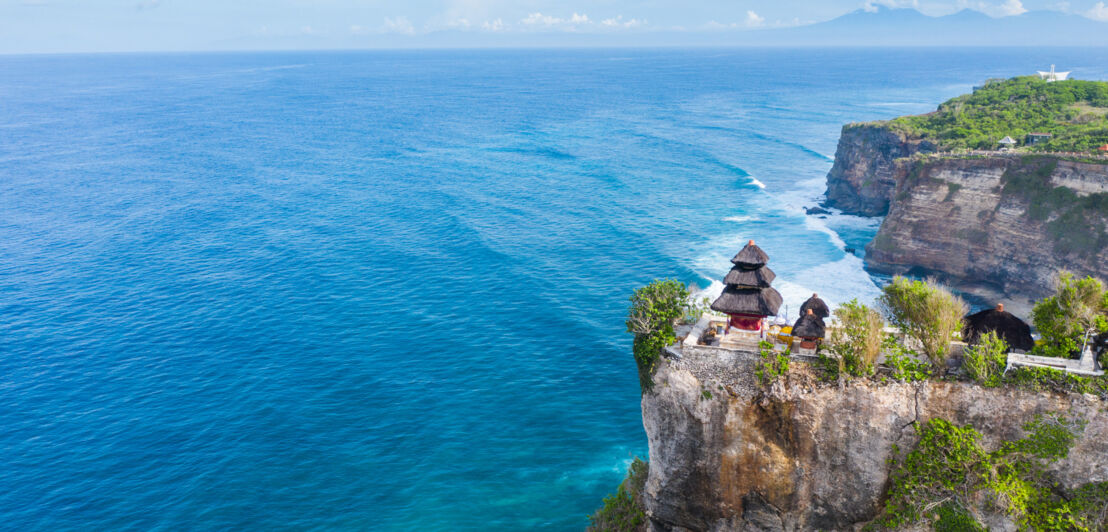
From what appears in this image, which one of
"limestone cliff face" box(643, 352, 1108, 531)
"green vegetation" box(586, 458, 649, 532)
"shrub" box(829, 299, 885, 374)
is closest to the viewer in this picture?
"limestone cliff face" box(643, 352, 1108, 531)

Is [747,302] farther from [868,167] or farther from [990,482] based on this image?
A: [868,167]

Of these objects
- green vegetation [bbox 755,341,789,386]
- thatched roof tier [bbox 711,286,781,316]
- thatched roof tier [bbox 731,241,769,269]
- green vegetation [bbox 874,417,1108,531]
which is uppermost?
thatched roof tier [bbox 731,241,769,269]

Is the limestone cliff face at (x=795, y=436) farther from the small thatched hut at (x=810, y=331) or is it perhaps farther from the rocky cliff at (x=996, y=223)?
the rocky cliff at (x=996, y=223)

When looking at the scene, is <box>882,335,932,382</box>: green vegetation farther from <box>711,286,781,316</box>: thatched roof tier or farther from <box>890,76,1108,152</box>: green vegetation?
<box>890,76,1108,152</box>: green vegetation

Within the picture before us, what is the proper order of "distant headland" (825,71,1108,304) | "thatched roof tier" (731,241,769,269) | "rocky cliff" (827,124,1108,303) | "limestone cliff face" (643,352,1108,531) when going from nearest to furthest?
"limestone cliff face" (643,352,1108,531), "thatched roof tier" (731,241,769,269), "rocky cliff" (827,124,1108,303), "distant headland" (825,71,1108,304)

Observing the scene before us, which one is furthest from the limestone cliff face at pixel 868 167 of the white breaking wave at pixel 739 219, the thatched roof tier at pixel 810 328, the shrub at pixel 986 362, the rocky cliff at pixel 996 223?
the thatched roof tier at pixel 810 328

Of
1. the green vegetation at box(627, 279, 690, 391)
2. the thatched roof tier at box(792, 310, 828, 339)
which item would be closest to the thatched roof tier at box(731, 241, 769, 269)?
the green vegetation at box(627, 279, 690, 391)

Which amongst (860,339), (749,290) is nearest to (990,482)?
(860,339)

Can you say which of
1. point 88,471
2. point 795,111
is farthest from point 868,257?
point 795,111
